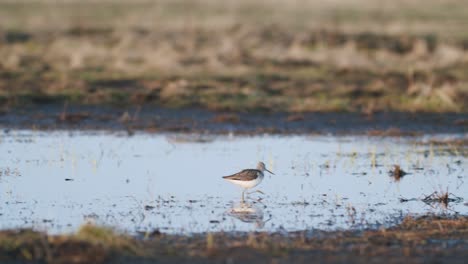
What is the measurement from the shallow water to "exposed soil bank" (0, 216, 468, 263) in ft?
2.52

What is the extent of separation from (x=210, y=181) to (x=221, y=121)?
674cm

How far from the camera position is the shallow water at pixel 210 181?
11.1 m

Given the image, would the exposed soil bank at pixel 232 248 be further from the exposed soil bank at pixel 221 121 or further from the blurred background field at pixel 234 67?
the blurred background field at pixel 234 67

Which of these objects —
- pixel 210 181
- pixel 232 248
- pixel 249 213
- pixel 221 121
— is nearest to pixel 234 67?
pixel 221 121

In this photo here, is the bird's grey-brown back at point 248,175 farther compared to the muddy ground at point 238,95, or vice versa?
the bird's grey-brown back at point 248,175

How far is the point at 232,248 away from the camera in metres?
9.16

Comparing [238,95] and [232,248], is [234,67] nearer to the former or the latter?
[238,95]

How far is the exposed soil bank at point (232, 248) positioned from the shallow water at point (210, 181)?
0.77 meters

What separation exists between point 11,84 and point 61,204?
456 inches

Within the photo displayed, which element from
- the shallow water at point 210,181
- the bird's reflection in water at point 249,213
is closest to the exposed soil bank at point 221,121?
the shallow water at point 210,181

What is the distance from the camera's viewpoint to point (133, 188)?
13.2 metres

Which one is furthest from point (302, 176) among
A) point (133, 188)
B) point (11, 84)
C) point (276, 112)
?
point (11, 84)

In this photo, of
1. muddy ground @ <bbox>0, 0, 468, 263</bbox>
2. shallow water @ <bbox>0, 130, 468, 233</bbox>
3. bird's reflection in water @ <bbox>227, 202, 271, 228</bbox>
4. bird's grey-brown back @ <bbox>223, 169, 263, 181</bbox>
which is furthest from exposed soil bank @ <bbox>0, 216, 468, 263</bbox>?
bird's grey-brown back @ <bbox>223, 169, 263, 181</bbox>

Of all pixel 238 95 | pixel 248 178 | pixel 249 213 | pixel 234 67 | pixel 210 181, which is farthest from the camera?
pixel 234 67
